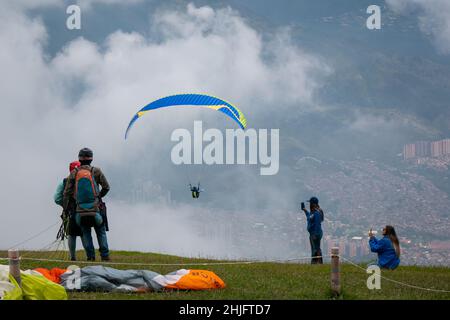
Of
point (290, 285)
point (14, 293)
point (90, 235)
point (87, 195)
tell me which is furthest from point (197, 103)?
point (14, 293)

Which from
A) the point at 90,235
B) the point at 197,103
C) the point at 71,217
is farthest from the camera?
the point at 197,103

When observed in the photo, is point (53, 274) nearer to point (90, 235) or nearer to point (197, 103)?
point (90, 235)

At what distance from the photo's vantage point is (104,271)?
15164 mm

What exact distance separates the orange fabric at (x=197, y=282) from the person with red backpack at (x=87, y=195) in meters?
6.27

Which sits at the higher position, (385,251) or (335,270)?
(385,251)

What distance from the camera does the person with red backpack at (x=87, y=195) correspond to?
818 inches

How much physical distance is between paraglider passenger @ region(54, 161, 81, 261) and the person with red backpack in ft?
1.04

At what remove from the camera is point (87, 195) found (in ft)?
68.2

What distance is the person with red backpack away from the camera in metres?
20.8

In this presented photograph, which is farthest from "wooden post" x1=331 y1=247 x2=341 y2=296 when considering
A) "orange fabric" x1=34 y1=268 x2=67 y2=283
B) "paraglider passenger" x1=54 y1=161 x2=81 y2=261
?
"paraglider passenger" x1=54 y1=161 x2=81 y2=261

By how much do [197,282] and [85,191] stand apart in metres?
6.90

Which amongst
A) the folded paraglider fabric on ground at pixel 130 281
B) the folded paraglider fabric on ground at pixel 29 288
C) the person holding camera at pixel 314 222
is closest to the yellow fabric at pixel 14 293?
the folded paraglider fabric on ground at pixel 29 288
